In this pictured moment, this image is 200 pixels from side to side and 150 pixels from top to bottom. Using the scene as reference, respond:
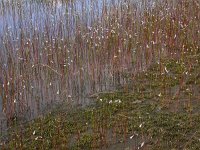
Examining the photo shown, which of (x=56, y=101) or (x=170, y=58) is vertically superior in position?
(x=170, y=58)

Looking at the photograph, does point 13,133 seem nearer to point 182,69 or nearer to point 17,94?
point 17,94

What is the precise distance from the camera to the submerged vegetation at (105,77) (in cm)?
787

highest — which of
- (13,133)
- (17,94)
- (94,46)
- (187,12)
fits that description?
(187,12)

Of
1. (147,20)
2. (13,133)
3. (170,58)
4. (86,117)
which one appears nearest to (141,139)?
(86,117)

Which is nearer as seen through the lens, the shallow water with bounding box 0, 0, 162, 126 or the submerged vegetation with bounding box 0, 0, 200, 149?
the submerged vegetation with bounding box 0, 0, 200, 149

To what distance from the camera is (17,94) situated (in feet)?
31.7

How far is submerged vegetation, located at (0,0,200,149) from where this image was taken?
25.8ft

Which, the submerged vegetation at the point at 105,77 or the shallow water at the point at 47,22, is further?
the shallow water at the point at 47,22

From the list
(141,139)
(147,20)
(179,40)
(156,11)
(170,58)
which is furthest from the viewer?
(156,11)

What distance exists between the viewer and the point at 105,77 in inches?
425

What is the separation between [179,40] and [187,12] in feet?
8.04

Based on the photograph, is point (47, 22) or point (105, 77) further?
point (47, 22)

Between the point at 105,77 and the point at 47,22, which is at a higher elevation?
the point at 47,22

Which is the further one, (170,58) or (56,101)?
Result: (170,58)
